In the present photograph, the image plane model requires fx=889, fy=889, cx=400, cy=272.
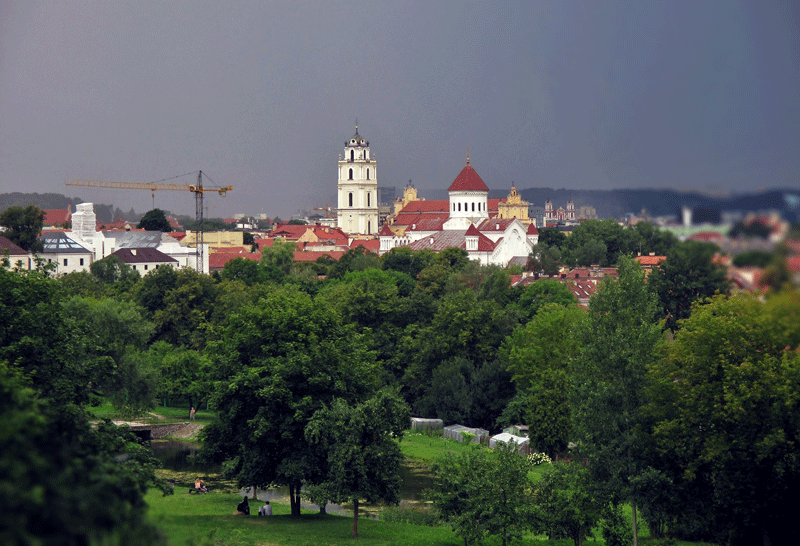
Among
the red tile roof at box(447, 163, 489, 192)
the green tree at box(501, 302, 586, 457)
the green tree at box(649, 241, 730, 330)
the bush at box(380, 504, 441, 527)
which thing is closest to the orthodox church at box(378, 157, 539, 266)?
the red tile roof at box(447, 163, 489, 192)

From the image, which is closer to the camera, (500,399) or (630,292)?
(630,292)

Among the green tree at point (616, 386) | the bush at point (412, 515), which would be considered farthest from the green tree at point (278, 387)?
the green tree at point (616, 386)

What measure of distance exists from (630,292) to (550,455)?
1514 cm

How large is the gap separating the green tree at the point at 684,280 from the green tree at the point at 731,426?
5.75 feet

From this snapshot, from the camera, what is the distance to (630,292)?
2661cm

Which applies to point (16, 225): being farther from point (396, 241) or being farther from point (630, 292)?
point (630, 292)

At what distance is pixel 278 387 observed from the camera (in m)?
27.2

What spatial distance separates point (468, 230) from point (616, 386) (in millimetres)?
97435

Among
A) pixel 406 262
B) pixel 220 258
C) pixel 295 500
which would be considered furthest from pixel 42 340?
pixel 220 258

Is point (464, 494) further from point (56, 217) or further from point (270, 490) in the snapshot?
point (56, 217)

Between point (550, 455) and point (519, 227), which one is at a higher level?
point (519, 227)

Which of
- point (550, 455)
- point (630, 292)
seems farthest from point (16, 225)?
point (630, 292)

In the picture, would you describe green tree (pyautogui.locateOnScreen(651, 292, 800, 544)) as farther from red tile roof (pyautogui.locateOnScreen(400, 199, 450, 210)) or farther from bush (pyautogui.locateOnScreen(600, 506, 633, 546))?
red tile roof (pyautogui.locateOnScreen(400, 199, 450, 210))

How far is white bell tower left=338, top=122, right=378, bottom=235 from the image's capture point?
7574 inches
